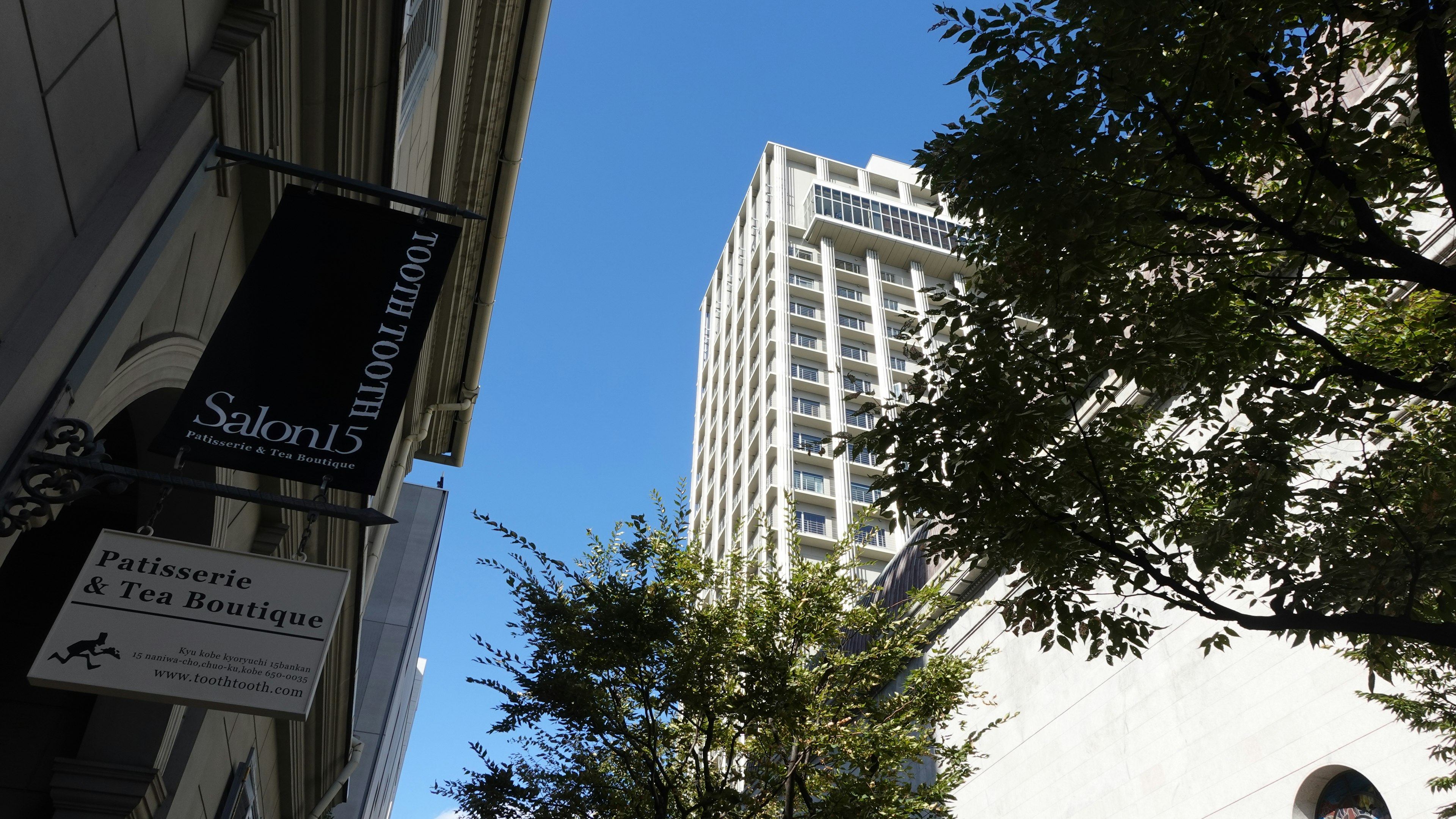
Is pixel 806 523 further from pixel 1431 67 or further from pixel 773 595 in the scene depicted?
pixel 1431 67

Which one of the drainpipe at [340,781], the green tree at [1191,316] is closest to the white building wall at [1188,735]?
the green tree at [1191,316]

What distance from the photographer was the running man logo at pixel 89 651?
11.1ft

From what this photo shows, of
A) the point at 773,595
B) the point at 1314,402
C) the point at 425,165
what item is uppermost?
the point at 425,165

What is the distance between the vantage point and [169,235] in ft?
14.4

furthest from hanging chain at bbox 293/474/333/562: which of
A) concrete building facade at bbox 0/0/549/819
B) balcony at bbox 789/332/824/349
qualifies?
balcony at bbox 789/332/824/349

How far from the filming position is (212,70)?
4711 mm

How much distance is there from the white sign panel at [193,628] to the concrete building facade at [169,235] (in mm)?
407

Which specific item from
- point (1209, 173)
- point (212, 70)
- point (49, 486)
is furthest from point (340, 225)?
point (1209, 173)

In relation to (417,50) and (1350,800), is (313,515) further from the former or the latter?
(1350,800)

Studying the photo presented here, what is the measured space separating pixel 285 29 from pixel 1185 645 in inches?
656

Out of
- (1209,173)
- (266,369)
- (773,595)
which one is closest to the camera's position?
(266,369)

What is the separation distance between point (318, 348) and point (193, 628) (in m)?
1.57

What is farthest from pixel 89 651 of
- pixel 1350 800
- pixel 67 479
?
pixel 1350 800

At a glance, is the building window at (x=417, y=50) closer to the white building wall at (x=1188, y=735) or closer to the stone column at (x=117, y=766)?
the stone column at (x=117, y=766)
